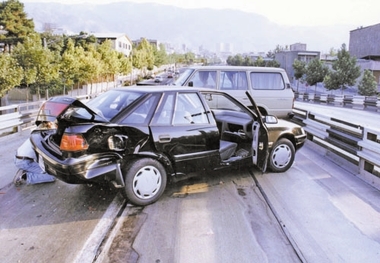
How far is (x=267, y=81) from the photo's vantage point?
10.6m

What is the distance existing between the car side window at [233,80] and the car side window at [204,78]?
0.29 meters

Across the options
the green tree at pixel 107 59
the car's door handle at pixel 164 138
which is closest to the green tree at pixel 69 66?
the green tree at pixel 107 59

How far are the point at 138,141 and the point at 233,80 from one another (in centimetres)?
620

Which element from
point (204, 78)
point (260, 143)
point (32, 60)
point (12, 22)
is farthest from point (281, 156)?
point (12, 22)

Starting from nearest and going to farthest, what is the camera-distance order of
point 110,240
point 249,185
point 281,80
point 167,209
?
1. point 110,240
2. point 167,209
3. point 249,185
4. point 281,80

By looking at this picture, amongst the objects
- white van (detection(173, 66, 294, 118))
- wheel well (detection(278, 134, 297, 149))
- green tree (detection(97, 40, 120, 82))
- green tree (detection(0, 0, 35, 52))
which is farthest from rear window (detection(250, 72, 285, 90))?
green tree (detection(0, 0, 35, 52))

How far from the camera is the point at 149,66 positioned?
79.9 m

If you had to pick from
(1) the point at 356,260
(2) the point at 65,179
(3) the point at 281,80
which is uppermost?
(3) the point at 281,80

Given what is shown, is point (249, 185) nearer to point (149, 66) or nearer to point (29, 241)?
point (29, 241)

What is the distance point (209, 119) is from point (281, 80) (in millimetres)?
6245

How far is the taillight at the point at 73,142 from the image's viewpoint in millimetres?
4125

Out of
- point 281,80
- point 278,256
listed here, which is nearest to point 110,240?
point 278,256

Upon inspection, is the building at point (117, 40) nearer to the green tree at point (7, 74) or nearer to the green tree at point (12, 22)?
the green tree at point (12, 22)

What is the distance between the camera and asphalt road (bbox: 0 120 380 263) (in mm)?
3576
